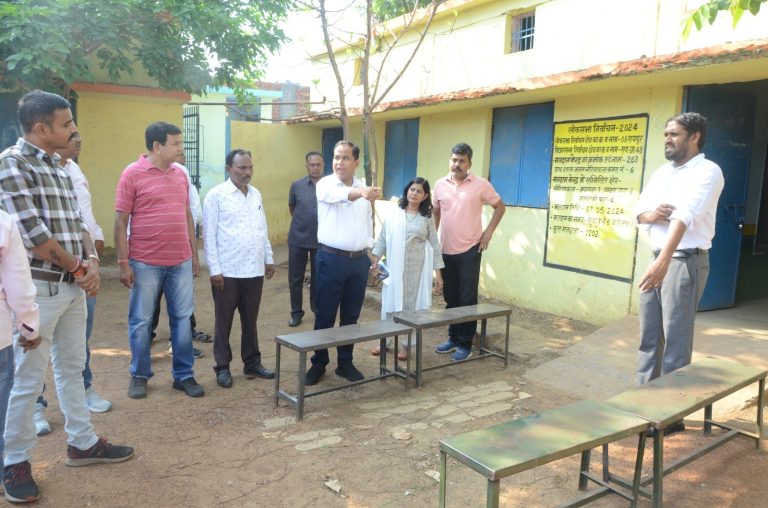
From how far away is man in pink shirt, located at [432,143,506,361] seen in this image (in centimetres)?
531

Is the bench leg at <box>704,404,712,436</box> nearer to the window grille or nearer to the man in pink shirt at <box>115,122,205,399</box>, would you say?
the man in pink shirt at <box>115,122,205,399</box>

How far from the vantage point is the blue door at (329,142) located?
1194cm

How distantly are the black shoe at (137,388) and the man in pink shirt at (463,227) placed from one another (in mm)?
2630

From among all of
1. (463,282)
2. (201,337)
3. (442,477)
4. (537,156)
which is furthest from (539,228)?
(442,477)

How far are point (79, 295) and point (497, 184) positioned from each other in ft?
19.5

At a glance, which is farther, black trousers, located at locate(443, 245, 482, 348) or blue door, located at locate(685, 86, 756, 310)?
blue door, located at locate(685, 86, 756, 310)

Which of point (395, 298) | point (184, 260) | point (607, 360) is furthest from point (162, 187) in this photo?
point (607, 360)

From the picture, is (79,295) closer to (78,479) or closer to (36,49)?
(78,479)

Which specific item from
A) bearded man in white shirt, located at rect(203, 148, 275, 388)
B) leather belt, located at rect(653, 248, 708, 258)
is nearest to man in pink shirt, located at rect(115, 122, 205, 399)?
bearded man in white shirt, located at rect(203, 148, 275, 388)

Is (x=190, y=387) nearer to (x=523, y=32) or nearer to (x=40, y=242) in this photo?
(x=40, y=242)

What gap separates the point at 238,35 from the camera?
8531mm

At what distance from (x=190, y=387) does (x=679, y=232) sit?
3475mm

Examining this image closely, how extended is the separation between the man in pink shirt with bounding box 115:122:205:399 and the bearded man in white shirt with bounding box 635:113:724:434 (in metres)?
3.15

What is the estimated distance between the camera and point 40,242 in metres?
2.75
